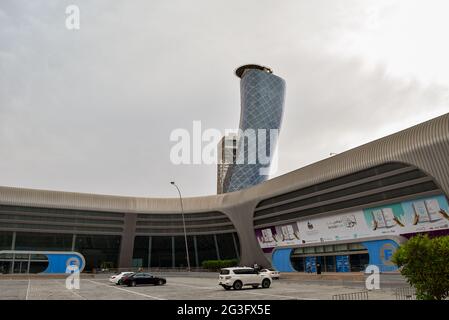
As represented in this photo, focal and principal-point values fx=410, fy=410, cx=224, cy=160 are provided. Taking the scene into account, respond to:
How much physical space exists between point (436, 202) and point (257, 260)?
44.8 m

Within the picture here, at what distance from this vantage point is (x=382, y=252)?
167 ft

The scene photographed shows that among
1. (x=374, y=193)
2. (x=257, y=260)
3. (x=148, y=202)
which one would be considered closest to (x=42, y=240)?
(x=148, y=202)

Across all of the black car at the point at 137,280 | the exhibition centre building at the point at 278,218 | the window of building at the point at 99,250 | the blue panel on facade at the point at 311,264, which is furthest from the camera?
the window of building at the point at 99,250

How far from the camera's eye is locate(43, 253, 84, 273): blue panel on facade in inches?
2899

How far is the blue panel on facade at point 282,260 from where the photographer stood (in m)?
68.4

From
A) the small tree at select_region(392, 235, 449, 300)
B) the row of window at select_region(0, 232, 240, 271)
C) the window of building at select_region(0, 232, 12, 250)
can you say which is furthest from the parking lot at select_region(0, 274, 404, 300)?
the row of window at select_region(0, 232, 240, 271)

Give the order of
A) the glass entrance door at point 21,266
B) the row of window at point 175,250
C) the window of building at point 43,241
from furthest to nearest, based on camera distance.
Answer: the row of window at point 175,250
the window of building at point 43,241
the glass entrance door at point 21,266

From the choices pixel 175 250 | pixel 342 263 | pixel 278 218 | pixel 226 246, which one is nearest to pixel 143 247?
pixel 175 250

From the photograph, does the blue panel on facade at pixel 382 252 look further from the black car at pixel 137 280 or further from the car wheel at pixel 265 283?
the black car at pixel 137 280

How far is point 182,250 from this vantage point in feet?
330

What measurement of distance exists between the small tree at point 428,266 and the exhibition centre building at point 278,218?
93.0 feet

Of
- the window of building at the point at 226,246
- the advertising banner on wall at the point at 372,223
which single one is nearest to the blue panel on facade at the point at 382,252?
the advertising banner on wall at the point at 372,223

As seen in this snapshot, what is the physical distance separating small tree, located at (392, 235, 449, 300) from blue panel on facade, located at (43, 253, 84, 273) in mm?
67660

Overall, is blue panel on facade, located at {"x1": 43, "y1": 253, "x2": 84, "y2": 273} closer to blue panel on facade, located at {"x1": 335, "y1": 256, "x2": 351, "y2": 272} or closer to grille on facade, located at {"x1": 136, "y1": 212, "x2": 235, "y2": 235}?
grille on facade, located at {"x1": 136, "y1": 212, "x2": 235, "y2": 235}
